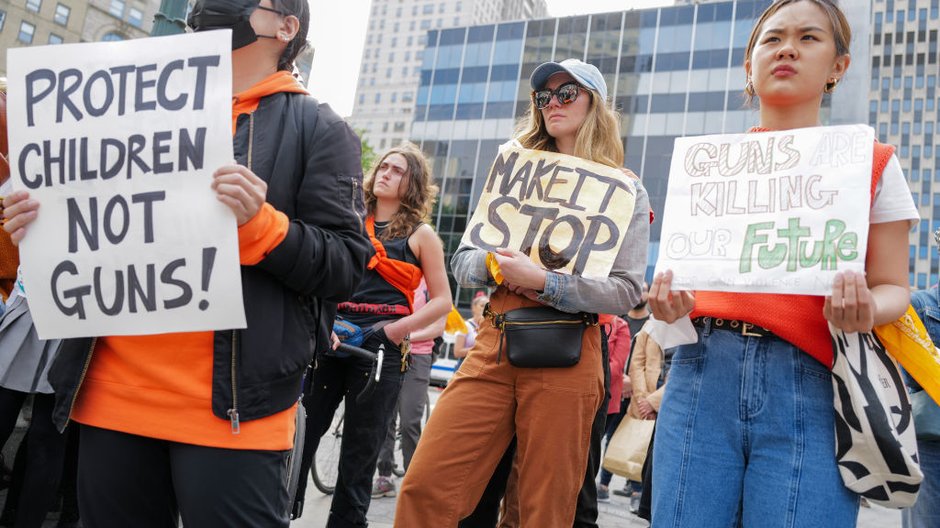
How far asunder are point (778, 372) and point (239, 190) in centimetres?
139

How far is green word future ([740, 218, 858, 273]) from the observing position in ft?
5.38

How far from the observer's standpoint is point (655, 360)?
609cm

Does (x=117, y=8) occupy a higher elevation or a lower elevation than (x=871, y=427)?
higher

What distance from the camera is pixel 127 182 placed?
158cm

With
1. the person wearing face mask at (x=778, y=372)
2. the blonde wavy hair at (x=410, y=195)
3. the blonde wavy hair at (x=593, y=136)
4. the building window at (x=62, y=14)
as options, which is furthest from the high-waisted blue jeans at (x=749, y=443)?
the building window at (x=62, y=14)

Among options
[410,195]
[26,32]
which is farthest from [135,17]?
[410,195]

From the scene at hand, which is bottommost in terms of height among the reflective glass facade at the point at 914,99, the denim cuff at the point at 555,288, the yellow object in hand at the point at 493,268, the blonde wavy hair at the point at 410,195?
the denim cuff at the point at 555,288

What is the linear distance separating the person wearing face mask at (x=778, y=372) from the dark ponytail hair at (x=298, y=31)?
4.07 feet

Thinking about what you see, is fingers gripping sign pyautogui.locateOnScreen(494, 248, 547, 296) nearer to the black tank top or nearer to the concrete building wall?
the black tank top

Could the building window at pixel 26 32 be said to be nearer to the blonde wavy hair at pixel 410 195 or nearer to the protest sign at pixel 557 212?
the blonde wavy hair at pixel 410 195

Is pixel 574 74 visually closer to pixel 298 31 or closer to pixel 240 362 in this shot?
pixel 298 31

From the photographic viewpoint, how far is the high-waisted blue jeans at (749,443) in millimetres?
1598

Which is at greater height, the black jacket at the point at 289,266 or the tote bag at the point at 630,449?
the black jacket at the point at 289,266

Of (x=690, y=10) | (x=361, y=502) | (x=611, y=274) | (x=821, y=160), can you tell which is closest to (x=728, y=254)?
(x=821, y=160)
